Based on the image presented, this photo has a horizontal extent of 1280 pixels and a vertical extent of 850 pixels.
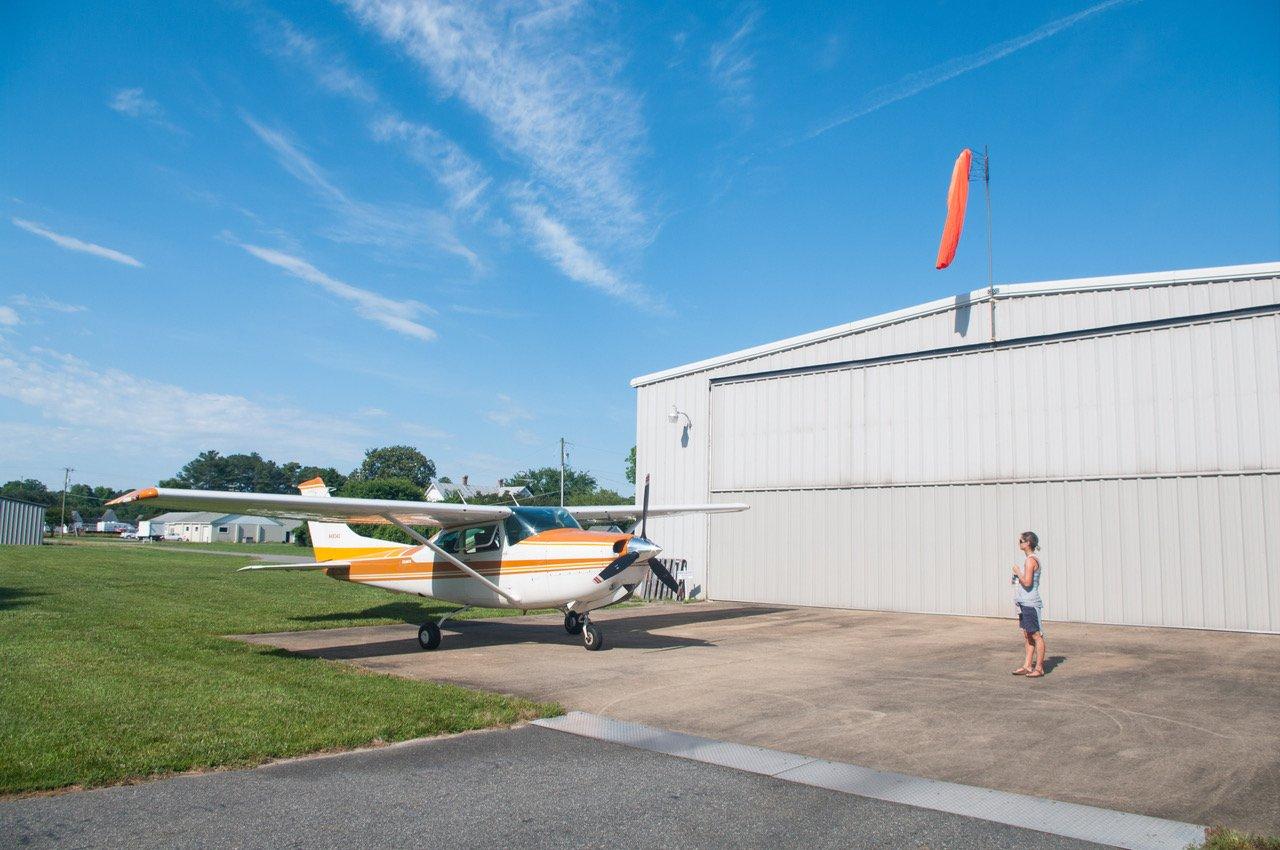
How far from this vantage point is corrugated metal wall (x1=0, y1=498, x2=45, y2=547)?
56500mm

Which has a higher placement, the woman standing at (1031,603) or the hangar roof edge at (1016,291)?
the hangar roof edge at (1016,291)

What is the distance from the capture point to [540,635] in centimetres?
1456

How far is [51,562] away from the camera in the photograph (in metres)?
33.5

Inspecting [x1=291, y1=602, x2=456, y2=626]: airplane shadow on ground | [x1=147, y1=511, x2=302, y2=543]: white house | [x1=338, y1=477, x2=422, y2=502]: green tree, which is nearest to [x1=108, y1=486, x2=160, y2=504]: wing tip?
[x1=291, y1=602, x2=456, y2=626]: airplane shadow on ground

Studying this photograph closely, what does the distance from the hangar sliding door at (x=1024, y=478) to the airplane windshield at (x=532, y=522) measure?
27.5 ft

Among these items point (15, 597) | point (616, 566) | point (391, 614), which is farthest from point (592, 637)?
point (15, 597)

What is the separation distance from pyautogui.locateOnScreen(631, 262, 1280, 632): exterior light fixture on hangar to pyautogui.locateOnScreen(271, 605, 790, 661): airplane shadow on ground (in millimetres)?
3238

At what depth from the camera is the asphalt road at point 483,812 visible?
180 inches

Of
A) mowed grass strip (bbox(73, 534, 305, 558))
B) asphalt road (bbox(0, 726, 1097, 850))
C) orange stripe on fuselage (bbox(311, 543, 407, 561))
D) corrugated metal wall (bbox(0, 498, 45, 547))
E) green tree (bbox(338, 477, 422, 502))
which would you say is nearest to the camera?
asphalt road (bbox(0, 726, 1097, 850))

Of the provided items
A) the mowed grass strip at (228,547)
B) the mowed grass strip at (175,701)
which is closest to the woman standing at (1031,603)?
the mowed grass strip at (175,701)

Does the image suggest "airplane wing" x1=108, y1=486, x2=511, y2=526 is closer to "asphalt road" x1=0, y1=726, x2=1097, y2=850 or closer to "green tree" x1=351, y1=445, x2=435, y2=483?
"asphalt road" x1=0, y1=726, x2=1097, y2=850

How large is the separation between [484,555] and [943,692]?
7.52 meters

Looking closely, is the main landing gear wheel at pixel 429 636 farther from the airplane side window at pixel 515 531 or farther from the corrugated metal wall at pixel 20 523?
the corrugated metal wall at pixel 20 523

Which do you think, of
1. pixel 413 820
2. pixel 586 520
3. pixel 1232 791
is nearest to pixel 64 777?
pixel 413 820
